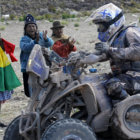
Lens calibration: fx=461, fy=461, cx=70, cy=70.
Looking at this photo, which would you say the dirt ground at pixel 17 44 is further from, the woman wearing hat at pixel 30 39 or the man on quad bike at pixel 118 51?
the man on quad bike at pixel 118 51

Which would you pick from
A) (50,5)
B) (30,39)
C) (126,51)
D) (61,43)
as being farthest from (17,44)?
(50,5)

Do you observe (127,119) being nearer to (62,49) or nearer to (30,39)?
(30,39)

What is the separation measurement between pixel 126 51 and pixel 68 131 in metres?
1.24

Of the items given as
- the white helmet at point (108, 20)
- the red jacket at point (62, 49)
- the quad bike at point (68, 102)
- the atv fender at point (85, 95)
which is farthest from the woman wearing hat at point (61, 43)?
the atv fender at point (85, 95)

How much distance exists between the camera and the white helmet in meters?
6.09

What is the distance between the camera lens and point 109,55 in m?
5.81

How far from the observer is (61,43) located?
834 cm

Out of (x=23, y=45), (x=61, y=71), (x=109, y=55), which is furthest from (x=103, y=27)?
(x=23, y=45)

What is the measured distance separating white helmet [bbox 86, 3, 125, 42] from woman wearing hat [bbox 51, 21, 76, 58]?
199cm

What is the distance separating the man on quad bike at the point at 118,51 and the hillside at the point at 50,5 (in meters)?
38.6

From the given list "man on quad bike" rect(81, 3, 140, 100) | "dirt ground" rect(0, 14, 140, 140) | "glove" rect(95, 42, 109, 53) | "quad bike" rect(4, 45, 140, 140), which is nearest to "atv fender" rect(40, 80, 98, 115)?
"quad bike" rect(4, 45, 140, 140)

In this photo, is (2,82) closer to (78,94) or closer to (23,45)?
(23,45)

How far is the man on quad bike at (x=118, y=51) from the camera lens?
572 centimetres

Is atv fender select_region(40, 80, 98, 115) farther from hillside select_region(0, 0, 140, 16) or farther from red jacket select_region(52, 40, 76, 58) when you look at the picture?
hillside select_region(0, 0, 140, 16)
